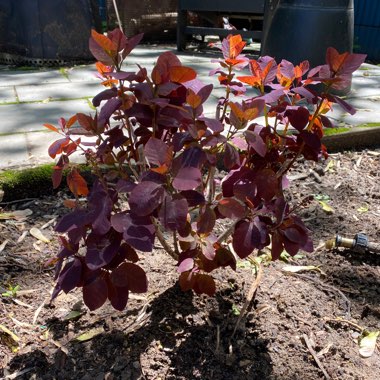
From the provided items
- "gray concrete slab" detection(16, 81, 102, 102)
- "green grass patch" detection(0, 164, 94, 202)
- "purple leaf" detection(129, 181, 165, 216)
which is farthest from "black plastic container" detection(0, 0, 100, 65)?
"purple leaf" detection(129, 181, 165, 216)

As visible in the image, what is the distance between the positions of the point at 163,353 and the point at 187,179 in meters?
0.60

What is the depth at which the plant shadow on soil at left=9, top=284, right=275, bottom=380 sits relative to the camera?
115cm

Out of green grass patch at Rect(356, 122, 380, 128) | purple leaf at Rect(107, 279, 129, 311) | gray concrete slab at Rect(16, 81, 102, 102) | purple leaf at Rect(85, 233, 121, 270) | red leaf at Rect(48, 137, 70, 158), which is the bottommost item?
gray concrete slab at Rect(16, 81, 102, 102)

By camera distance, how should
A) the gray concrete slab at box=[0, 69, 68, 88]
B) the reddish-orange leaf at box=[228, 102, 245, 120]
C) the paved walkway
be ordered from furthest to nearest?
the gray concrete slab at box=[0, 69, 68, 88]
the paved walkway
the reddish-orange leaf at box=[228, 102, 245, 120]

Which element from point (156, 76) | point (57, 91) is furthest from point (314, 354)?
point (57, 91)

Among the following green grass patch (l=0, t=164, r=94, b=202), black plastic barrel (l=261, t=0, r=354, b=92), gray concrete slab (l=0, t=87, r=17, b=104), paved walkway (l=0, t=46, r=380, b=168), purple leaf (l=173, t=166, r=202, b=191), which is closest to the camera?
purple leaf (l=173, t=166, r=202, b=191)

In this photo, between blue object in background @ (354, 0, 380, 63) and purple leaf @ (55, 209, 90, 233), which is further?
blue object in background @ (354, 0, 380, 63)

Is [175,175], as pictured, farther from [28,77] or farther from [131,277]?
[28,77]

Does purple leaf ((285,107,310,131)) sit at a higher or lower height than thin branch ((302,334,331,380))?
higher

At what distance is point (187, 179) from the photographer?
2.74ft

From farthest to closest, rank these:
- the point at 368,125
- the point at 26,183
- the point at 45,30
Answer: the point at 45,30, the point at 368,125, the point at 26,183

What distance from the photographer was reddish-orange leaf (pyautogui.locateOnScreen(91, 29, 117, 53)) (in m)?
0.88

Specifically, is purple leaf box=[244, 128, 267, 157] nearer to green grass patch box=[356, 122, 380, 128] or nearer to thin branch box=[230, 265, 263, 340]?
thin branch box=[230, 265, 263, 340]

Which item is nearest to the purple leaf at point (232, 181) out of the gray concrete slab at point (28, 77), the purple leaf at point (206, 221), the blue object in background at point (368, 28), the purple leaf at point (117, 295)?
the purple leaf at point (206, 221)
